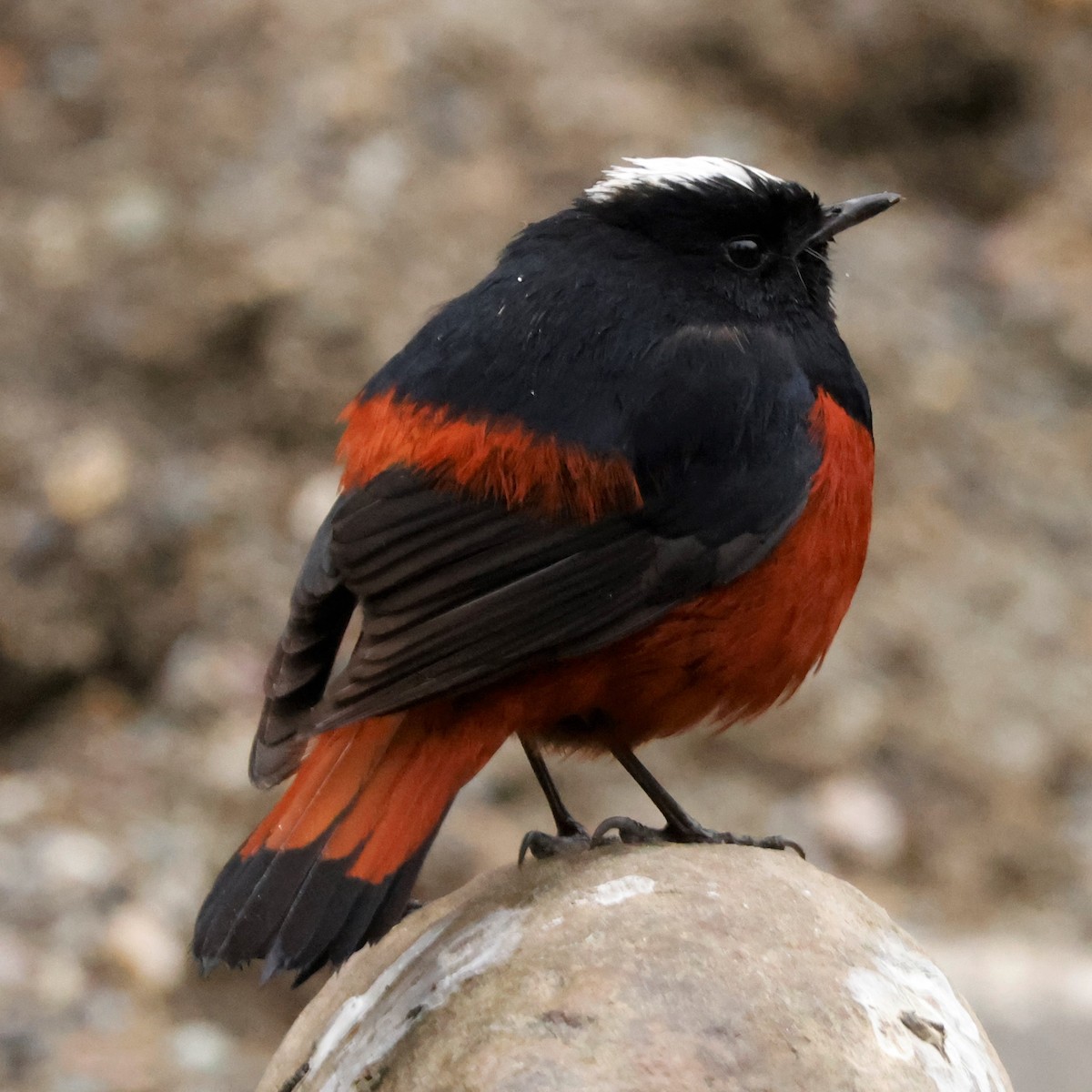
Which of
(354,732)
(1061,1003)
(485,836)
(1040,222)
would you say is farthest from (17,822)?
(1040,222)

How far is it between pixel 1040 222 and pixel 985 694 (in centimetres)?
226

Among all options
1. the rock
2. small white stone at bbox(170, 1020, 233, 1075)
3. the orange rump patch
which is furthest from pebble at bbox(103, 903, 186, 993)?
the orange rump patch

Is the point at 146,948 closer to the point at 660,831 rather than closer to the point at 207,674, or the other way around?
the point at 207,674

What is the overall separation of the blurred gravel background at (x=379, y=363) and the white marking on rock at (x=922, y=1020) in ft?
6.08

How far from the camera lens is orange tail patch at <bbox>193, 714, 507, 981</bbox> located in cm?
280

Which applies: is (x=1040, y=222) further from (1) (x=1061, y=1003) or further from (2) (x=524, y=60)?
(1) (x=1061, y=1003)

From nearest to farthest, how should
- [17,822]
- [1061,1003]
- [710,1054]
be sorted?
[710,1054], [1061,1003], [17,822]

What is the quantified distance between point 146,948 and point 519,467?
8.11 ft

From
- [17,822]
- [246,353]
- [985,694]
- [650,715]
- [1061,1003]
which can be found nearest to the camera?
[650,715]

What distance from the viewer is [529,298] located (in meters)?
3.48

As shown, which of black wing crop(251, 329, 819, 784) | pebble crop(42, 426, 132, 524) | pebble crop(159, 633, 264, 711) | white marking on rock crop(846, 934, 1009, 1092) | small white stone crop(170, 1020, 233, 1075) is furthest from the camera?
pebble crop(42, 426, 132, 524)

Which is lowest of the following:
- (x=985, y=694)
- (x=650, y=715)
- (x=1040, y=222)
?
(x=985, y=694)

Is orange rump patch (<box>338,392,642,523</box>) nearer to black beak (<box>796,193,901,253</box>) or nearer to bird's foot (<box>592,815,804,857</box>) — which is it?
bird's foot (<box>592,815,804,857</box>)

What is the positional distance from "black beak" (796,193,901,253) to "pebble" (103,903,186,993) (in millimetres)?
2749
